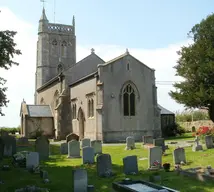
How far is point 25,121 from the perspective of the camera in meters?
37.3

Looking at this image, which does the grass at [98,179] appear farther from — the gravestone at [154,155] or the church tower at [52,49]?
the church tower at [52,49]

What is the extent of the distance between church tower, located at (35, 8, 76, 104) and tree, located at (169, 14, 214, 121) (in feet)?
89.2

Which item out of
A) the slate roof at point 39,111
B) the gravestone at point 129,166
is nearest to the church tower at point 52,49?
the slate roof at point 39,111

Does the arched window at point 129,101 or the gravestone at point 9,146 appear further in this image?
the arched window at point 129,101

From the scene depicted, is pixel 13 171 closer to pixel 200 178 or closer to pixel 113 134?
pixel 200 178

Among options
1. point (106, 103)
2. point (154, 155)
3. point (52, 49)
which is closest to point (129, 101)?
point (106, 103)

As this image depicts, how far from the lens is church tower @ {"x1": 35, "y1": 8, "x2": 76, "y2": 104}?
51.9 m

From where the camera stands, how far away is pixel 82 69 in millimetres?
37719

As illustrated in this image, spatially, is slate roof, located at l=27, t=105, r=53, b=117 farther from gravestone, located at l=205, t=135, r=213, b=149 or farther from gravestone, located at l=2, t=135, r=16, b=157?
gravestone, located at l=205, t=135, r=213, b=149

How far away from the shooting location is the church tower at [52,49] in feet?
170

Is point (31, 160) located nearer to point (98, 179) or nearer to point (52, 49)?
point (98, 179)

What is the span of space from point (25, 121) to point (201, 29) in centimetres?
2227

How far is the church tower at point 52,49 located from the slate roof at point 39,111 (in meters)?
10.1

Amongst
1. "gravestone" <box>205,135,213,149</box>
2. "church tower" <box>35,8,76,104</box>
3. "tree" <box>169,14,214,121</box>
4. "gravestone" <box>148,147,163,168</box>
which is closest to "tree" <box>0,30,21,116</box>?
"gravestone" <box>148,147,163,168</box>
